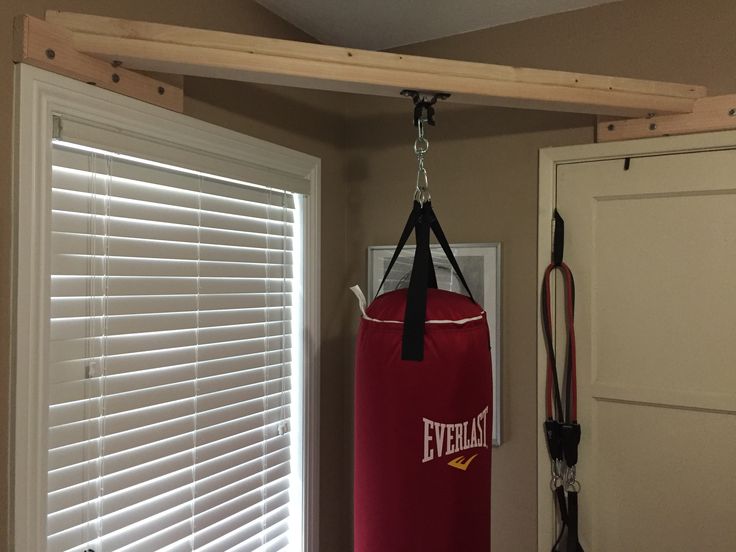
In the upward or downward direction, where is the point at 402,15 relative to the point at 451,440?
Result: upward

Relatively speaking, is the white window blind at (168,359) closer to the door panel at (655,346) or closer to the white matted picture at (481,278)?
the white matted picture at (481,278)

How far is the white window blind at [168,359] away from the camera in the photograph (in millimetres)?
1268

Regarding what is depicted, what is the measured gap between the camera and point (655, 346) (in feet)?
5.72

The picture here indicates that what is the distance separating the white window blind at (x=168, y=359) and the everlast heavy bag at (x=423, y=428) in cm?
56

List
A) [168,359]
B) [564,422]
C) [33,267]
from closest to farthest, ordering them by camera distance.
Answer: [33,267] < [168,359] < [564,422]

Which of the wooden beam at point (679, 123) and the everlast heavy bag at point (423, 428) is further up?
the wooden beam at point (679, 123)

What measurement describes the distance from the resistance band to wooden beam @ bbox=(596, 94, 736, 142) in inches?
12.3

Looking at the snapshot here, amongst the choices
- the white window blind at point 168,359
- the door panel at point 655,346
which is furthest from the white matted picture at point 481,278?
the white window blind at point 168,359

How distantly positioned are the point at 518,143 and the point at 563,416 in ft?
3.10

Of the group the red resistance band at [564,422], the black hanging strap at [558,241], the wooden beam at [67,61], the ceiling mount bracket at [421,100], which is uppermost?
the wooden beam at [67,61]

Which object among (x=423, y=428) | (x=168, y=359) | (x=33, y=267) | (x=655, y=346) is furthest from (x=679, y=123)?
(x=33, y=267)

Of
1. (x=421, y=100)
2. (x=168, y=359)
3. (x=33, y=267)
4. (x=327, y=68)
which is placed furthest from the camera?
(x=168, y=359)

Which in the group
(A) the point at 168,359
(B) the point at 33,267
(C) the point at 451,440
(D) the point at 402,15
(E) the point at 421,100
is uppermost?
(D) the point at 402,15

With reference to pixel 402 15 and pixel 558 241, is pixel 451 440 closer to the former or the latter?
pixel 558 241
